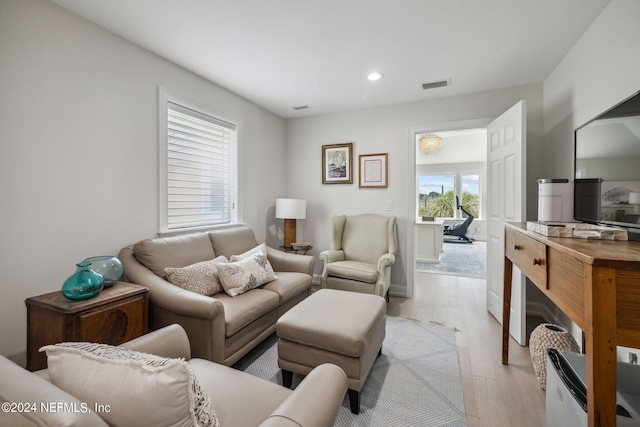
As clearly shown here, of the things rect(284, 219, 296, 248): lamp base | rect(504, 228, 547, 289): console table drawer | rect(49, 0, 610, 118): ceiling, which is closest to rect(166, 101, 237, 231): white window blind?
rect(49, 0, 610, 118): ceiling

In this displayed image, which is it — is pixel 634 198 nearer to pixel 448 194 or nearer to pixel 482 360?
pixel 482 360

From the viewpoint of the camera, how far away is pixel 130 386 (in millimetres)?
660

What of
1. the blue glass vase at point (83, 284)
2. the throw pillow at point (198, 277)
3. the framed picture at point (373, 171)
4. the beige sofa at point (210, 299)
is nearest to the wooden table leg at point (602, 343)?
the beige sofa at point (210, 299)

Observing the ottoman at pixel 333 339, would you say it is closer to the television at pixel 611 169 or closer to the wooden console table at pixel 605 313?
the wooden console table at pixel 605 313

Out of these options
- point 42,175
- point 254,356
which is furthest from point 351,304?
point 42,175

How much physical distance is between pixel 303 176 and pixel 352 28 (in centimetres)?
237

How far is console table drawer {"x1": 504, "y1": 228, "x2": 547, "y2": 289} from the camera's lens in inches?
50.7

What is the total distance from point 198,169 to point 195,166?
0.05m

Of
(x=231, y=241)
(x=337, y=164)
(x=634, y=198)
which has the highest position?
(x=337, y=164)

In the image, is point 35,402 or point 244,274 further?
point 244,274

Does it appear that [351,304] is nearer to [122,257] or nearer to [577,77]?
[122,257]

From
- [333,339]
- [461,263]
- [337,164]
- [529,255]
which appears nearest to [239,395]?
[333,339]

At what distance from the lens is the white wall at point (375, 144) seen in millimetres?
3137

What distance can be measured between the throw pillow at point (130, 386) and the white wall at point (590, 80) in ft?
7.75
